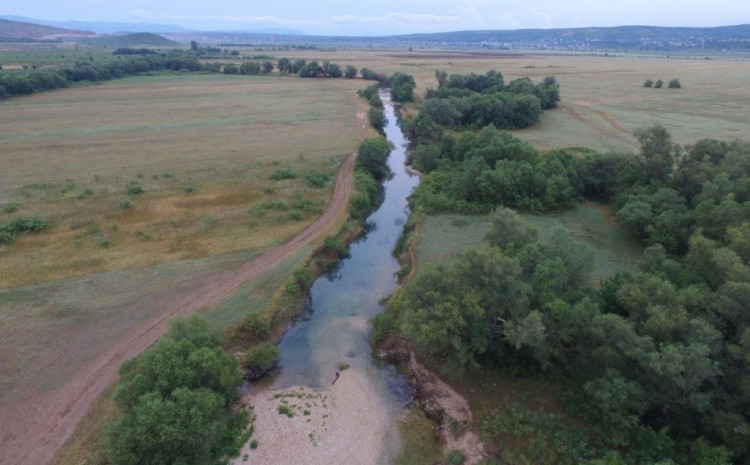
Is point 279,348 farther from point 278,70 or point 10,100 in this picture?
point 278,70

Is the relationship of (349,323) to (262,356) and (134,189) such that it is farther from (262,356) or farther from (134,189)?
(134,189)

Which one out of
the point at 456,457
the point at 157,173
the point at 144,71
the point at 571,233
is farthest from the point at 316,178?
the point at 144,71

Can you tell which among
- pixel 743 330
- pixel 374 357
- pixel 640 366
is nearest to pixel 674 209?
pixel 743 330

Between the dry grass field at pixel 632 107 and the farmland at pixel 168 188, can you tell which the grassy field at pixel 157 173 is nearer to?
the farmland at pixel 168 188

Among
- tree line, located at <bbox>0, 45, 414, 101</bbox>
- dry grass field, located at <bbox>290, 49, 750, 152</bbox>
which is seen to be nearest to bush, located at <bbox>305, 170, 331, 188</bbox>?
dry grass field, located at <bbox>290, 49, 750, 152</bbox>

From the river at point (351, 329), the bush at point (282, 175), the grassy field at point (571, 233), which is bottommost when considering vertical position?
the river at point (351, 329)

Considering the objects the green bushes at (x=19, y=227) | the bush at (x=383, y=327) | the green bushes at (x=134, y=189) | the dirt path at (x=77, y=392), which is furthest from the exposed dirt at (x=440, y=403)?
the green bushes at (x=134, y=189)
